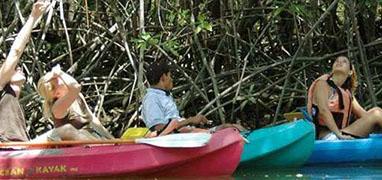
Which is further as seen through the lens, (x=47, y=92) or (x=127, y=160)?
(x=47, y=92)

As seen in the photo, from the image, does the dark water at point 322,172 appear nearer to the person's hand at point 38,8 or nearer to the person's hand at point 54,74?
the person's hand at point 54,74

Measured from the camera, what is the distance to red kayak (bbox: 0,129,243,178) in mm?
6078

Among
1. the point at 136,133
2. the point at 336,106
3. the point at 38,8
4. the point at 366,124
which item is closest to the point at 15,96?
the point at 38,8

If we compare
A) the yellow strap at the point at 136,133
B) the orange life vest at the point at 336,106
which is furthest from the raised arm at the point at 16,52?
the orange life vest at the point at 336,106

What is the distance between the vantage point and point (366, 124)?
279 inches

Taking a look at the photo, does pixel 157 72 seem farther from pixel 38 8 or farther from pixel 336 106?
pixel 336 106

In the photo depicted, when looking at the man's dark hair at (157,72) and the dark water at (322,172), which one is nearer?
the dark water at (322,172)

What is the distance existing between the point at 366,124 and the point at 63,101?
213 cm

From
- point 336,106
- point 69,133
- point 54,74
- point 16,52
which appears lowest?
point 336,106

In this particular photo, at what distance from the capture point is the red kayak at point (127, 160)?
6078 millimetres

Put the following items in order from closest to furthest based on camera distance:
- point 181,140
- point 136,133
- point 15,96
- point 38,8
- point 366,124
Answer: point 181,140, point 38,8, point 15,96, point 136,133, point 366,124

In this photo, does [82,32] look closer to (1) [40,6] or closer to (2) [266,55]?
(2) [266,55]

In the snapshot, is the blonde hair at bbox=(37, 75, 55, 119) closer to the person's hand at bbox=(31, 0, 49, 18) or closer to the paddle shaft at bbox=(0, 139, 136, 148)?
the paddle shaft at bbox=(0, 139, 136, 148)

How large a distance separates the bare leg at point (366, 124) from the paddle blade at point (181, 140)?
144 centimetres
